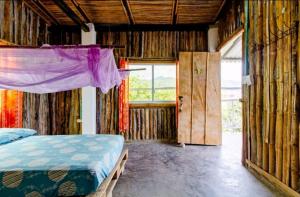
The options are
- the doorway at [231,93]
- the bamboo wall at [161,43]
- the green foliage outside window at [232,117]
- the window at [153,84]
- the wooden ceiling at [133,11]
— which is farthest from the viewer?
the green foliage outside window at [232,117]

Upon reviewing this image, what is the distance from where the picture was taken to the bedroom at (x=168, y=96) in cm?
297

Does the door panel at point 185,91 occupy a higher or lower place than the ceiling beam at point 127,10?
lower

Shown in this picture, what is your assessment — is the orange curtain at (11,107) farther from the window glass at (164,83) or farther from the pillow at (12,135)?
the window glass at (164,83)

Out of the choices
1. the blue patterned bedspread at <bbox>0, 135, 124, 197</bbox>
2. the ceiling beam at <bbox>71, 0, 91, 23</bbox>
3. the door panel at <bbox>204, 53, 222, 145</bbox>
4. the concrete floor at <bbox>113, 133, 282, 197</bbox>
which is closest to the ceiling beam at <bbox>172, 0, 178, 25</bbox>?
the door panel at <bbox>204, 53, 222, 145</bbox>

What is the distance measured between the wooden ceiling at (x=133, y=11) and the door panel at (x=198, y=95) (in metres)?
0.93

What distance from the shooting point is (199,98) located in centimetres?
593

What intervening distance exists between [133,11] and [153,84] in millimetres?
2071

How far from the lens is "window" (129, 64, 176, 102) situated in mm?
6785

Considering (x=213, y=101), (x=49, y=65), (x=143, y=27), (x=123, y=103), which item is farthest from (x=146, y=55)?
(x=49, y=65)

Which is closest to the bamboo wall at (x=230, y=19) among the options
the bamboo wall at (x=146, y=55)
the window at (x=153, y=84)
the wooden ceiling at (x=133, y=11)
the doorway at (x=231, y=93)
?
the wooden ceiling at (x=133, y=11)

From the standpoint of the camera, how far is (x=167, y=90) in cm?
680

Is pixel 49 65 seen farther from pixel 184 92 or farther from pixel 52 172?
pixel 184 92

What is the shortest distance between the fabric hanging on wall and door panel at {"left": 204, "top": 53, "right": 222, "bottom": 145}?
3.16 metres

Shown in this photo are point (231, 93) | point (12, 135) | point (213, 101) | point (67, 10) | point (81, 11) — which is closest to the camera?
point (12, 135)
